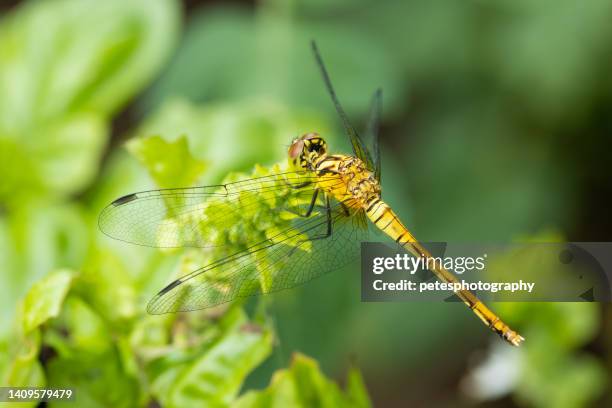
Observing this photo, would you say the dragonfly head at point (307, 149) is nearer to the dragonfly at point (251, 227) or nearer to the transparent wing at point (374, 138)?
the dragonfly at point (251, 227)

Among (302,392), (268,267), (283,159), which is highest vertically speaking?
(283,159)

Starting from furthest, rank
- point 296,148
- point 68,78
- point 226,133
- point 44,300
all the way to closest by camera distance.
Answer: point 68,78 → point 226,133 → point 296,148 → point 44,300

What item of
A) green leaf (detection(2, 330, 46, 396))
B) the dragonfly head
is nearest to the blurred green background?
green leaf (detection(2, 330, 46, 396))

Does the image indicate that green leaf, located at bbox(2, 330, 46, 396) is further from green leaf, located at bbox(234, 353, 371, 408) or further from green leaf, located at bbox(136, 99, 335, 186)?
green leaf, located at bbox(136, 99, 335, 186)

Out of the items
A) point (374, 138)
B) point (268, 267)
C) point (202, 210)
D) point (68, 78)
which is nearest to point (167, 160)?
point (202, 210)

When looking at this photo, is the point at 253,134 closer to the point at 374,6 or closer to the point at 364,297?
the point at 364,297

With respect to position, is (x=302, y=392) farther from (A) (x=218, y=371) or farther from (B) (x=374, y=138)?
(B) (x=374, y=138)
